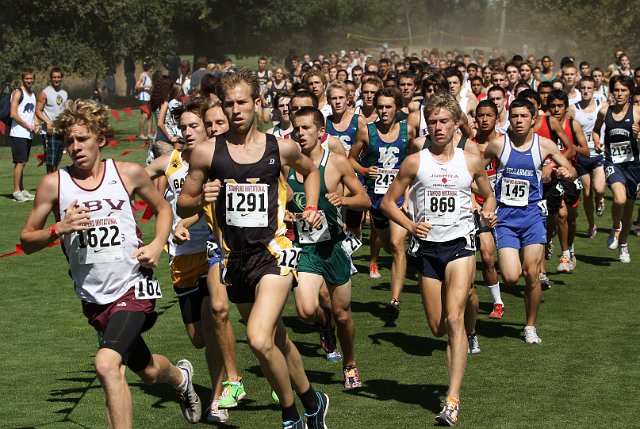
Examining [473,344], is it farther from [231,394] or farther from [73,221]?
[73,221]

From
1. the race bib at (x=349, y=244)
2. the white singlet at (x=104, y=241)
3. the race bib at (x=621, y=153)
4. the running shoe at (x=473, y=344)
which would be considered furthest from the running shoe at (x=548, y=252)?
the white singlet at (x=104, y=241)

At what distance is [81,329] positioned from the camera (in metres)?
10.8

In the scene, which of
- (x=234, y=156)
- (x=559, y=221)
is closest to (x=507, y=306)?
(x=559, y=221)

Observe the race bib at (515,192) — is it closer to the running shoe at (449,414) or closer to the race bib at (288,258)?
the running shoe at (449,414)

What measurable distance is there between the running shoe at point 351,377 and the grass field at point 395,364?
7 centimetres

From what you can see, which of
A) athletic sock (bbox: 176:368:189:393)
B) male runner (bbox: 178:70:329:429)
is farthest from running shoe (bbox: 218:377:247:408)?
male runner (bbox: 178:70:329:429)

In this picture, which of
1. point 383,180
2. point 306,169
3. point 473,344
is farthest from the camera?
point 383,180

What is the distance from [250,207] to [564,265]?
25.5 feet

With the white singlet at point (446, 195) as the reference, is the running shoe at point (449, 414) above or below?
below

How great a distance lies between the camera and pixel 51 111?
2086cm

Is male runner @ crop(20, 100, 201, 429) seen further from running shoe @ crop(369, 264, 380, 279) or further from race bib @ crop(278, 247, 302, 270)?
running shoe @ crop(369, 264, 380, 279)

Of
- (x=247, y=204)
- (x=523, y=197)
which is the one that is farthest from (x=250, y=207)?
(x=523, y=197)

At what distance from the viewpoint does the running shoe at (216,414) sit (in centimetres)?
768

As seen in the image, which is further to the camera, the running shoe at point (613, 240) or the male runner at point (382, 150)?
the running shoe at point (613, 240)
